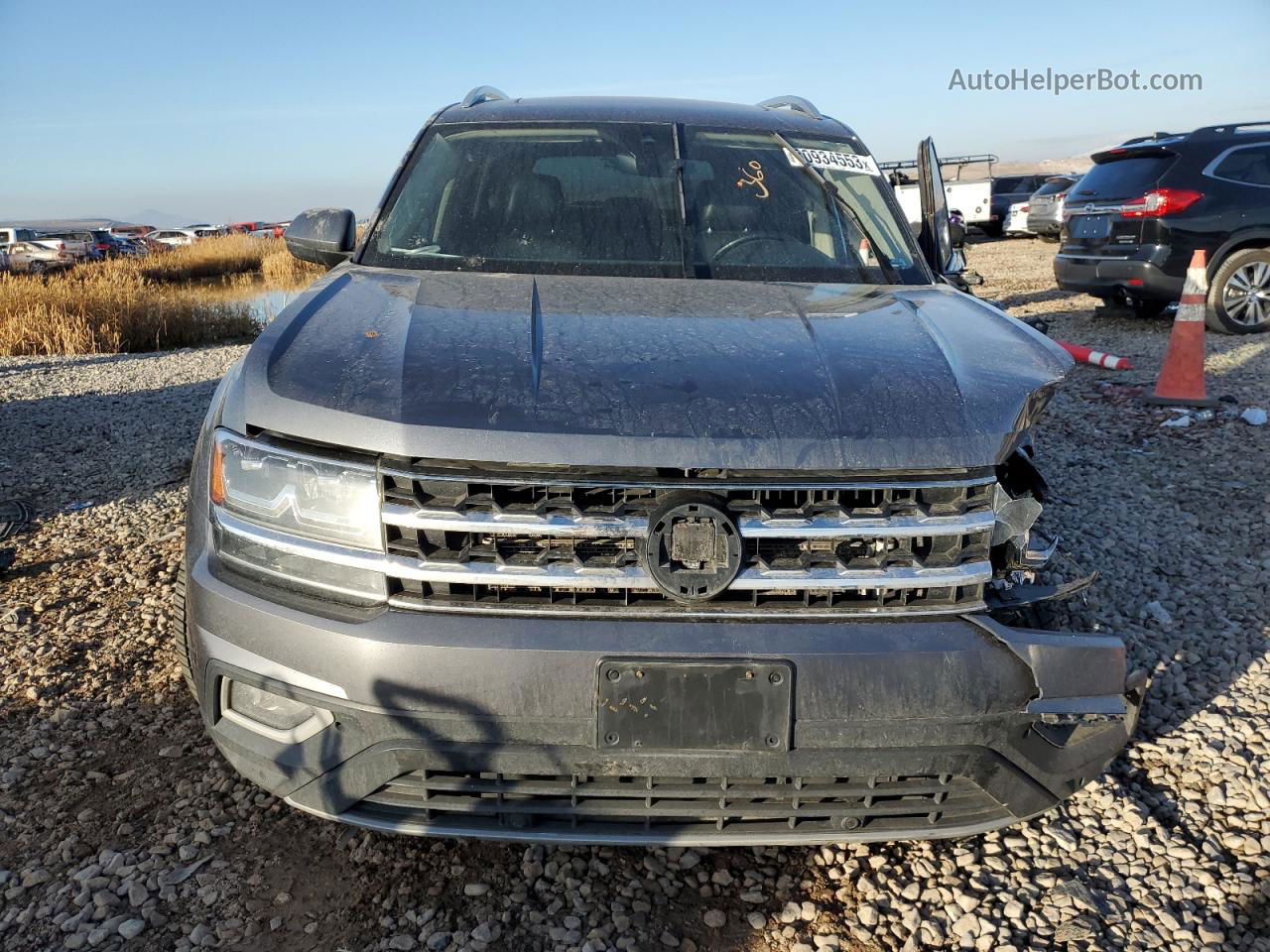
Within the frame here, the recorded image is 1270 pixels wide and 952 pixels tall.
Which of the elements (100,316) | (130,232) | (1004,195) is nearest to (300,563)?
(100,316)

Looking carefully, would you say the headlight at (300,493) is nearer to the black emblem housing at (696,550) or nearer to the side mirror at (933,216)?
the black emblem housing at (696,550)

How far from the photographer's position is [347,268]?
Answer: 3203mm

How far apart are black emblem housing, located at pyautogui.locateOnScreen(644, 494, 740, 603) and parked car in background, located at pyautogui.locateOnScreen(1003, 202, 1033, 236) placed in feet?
93.2

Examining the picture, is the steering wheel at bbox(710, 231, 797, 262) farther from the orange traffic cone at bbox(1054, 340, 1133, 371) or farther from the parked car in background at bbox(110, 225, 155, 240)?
the parked car in background at bbox(110, 225, 155, 240)

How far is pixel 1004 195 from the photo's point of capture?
101 ft

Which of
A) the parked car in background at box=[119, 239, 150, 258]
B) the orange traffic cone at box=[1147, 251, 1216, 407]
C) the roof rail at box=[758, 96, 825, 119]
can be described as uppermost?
the roof rail at box=[758, 96, 825, 119]

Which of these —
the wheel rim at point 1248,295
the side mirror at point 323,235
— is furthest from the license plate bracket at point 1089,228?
the side mirror at point 323,235

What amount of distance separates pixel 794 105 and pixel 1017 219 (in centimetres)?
2659

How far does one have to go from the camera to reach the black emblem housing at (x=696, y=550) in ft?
6.42

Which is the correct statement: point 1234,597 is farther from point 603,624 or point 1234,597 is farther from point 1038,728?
point 603,624

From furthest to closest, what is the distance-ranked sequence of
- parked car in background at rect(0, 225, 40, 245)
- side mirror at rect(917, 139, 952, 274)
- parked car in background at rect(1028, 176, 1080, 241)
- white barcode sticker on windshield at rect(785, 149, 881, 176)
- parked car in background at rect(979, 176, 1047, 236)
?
parked car in background at rect(0, 225, 40, 245) < parked car in background at rect(979, 176, 1047, 236) < parked car in background at rect(1028, 176, 1080, 241) < side mirror at rect(917, 139, 952, 274) < white barcode sticker on windshield at rect(785, 149, 881, 176)

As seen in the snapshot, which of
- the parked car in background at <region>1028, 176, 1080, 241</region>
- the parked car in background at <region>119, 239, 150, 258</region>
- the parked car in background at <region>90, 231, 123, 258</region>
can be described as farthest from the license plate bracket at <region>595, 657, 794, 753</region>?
the parked car in background at <region>119, 239, 150, 258</region>

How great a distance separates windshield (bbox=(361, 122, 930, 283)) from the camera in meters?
3.18

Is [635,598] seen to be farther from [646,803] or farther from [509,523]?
[646,803]
